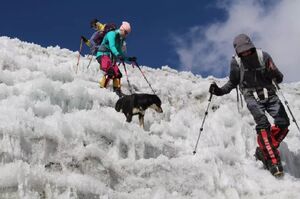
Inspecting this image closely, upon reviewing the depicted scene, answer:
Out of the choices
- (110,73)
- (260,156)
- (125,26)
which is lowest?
(260,156)

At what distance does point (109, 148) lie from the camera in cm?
794

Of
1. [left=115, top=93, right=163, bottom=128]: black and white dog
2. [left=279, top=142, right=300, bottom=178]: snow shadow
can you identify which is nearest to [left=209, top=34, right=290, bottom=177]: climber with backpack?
[left=279, top=142, right=300, bottom=178]: snow shadow

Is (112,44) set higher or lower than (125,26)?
lower

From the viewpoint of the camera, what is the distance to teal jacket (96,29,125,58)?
12.6 m

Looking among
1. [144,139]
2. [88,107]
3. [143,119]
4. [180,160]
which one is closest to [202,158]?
[180,160]

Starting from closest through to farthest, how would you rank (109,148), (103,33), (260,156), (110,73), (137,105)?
(109,148), (260,156), (137,105), (110,73), (103,33)

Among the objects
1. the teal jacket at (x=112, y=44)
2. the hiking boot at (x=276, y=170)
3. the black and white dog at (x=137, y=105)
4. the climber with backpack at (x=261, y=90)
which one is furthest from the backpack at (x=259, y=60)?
the teal jacket at (x=112, y=44)

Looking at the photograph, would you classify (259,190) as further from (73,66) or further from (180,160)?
(73,66)

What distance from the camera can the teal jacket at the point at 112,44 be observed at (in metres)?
12.6

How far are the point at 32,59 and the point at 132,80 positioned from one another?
9.65 ft

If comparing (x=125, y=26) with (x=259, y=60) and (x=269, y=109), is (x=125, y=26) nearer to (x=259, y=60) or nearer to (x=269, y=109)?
(x=259, y=60)

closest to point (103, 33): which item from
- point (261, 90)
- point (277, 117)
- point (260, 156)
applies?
point (261, 90)

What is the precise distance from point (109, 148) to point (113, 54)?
518 centimetres

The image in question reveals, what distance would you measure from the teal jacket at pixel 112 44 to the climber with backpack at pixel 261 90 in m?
4.02
